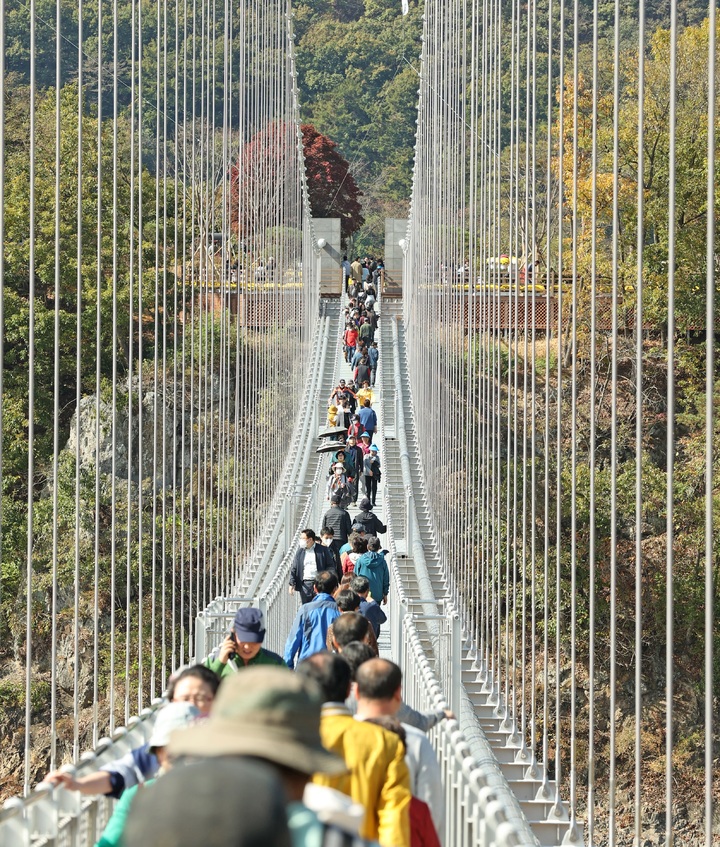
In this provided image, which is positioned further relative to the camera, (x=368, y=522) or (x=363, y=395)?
(x=363, y=395)

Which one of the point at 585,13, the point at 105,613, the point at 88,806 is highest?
the point at 585,13

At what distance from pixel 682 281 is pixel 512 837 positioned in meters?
20.6

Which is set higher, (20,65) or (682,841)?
(20,65)

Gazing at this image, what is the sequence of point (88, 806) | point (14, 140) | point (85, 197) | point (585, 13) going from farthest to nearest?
1. point (585, 13)
2. point (14, 140)
3. point (85, 197)
4. point (88, 806)

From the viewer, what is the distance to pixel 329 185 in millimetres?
54219

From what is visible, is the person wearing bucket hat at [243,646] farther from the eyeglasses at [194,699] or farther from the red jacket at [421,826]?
the red jacket at [421,826]

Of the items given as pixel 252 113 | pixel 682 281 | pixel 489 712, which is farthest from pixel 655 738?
pixel 489 712

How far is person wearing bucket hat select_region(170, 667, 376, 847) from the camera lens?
1.76m

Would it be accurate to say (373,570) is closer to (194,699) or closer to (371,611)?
(371,611)

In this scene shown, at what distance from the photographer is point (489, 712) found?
35.0 ft

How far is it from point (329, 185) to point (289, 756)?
175 ft

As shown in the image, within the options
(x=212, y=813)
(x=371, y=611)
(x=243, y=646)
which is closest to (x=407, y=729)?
(x=243, y=646)

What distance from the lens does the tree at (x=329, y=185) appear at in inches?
2127

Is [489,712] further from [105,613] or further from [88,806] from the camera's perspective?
[105,613]
